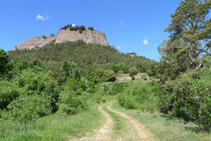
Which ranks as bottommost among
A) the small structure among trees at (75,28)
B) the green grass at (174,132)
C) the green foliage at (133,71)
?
the green grass at (174,132)

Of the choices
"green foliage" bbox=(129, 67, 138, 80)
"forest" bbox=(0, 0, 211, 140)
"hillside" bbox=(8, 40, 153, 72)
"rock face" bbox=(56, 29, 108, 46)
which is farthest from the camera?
"rock face" bbox=(56, 29, 108, 46)

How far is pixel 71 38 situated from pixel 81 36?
11.5m

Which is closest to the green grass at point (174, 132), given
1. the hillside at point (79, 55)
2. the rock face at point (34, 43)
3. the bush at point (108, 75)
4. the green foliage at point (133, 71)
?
the bush at point (108, 75)

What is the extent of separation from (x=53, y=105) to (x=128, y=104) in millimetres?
15568

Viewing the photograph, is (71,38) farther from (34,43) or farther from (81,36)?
(34,43)

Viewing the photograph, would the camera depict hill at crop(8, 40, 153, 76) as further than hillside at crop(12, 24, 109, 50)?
No

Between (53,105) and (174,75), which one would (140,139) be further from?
(53,105)

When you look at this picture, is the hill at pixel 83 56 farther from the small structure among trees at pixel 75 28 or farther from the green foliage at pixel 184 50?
the green foliage at pixel 184 50

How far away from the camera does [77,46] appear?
436ft

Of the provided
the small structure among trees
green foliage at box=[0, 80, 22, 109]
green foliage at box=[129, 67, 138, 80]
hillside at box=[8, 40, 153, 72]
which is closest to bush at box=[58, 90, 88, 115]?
green foliage at box=[0, 80, 22, 109]

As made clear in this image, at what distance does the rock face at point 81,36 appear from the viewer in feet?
495

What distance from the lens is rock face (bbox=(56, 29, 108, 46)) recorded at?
150750 mm

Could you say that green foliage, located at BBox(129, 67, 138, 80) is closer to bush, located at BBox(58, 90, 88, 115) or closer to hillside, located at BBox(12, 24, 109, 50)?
hillside, located at BBox(12, 24, 109, 50)

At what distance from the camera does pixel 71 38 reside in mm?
151500
